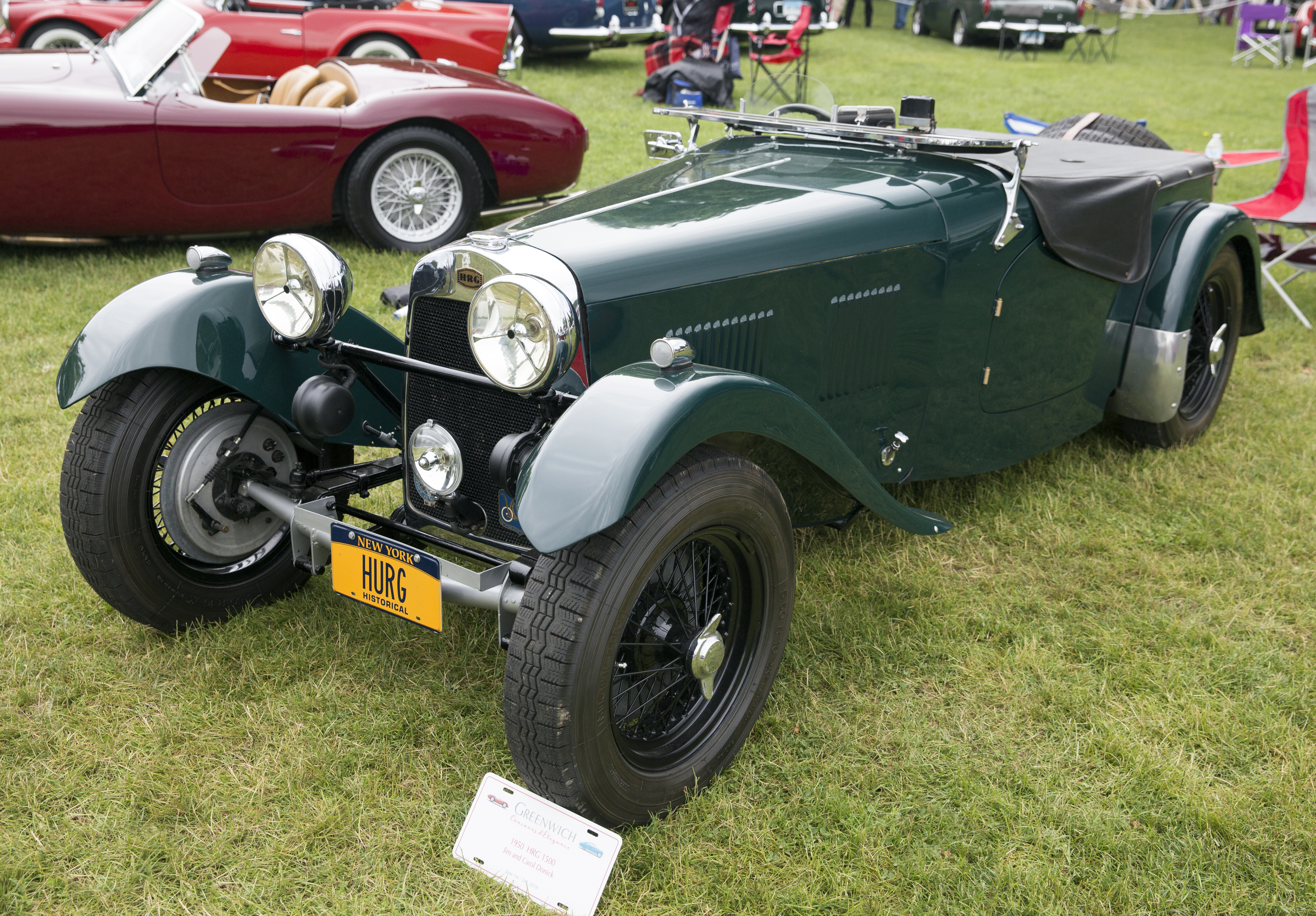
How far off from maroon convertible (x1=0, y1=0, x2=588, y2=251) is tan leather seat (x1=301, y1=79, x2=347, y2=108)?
0.01m

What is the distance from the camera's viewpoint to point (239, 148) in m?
5.74

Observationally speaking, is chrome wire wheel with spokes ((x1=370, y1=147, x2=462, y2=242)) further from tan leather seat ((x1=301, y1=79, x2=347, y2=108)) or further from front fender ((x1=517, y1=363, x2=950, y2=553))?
front fender ((x1=517, y1=363, x2=950, y2=553))

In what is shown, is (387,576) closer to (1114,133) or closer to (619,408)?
(619,408)

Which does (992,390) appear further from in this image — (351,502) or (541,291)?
(351,502)

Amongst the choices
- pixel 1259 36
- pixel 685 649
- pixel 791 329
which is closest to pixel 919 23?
pixel 1259 36

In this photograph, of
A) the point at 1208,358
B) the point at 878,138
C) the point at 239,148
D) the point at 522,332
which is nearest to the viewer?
the point at 522,332

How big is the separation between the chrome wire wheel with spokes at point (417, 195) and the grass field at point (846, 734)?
2721 millimetres

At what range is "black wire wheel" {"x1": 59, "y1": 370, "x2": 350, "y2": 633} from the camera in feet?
8.48

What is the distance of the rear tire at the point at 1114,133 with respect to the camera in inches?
191

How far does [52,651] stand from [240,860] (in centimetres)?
104

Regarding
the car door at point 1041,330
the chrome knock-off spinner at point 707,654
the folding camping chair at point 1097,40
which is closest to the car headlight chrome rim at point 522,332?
the chrome knock-off spinner at point 707,654

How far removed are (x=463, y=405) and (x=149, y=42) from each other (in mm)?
4656

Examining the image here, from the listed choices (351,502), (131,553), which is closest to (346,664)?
(131,553)

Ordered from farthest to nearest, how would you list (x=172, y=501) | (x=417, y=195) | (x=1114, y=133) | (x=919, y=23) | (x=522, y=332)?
(x=919, y=23)
(x=417, y=195)
(x=1114, y=133)
(x=172, y=501)
(x=522, y=332)
